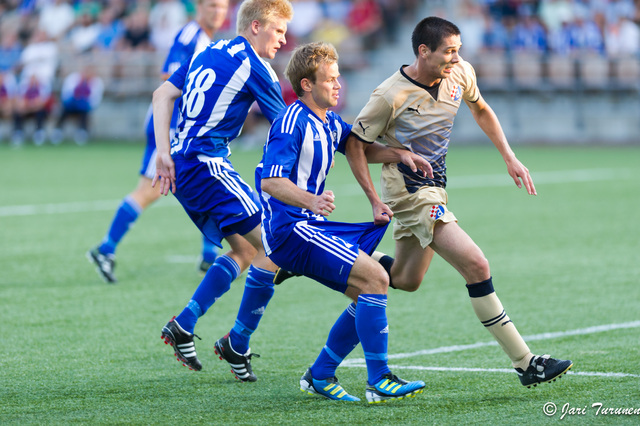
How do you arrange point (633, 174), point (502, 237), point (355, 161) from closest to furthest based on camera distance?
point (355, 161) → point (502, 237) → point (633, 174)

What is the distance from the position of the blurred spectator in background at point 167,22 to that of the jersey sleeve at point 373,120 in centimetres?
2215

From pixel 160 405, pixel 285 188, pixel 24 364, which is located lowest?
pixel 24 364

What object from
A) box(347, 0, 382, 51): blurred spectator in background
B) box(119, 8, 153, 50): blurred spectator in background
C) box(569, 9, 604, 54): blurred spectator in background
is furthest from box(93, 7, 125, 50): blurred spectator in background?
box(569, 9, 604, 54): blurred spectator in background

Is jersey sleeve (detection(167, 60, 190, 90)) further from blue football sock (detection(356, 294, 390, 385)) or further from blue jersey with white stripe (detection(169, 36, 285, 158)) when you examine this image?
blue football sock (detection(356, 294, 390, 385))

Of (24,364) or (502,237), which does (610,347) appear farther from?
(502,237)

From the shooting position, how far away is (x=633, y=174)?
55.9 ft

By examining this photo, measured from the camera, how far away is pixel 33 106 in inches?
1019

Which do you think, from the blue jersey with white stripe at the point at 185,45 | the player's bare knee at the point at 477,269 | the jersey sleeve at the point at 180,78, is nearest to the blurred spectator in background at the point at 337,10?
the blue jersey with white stripe at the point at 185,45

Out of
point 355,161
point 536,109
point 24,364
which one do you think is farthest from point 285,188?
point 536,109

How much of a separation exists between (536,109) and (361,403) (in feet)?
70.6

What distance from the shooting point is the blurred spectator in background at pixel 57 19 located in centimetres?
2980

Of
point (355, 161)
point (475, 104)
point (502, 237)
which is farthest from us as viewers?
point (502, 237)

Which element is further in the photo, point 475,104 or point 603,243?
point 603,243

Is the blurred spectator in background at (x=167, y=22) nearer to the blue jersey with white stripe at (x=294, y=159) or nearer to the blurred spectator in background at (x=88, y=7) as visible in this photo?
the blurred spectator in background at (x=88, y=7)
